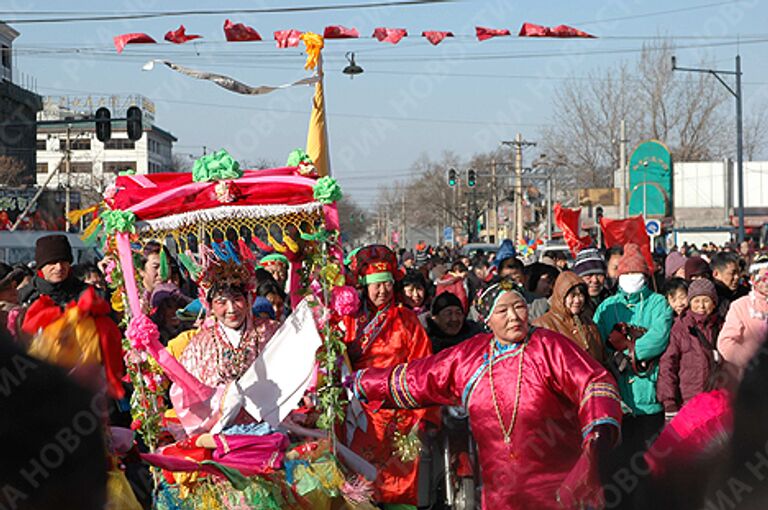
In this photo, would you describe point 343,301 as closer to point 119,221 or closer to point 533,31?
point 119,221

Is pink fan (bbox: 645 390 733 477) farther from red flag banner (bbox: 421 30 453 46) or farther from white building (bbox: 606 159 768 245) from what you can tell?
white building (bbox: 606 159 768 245)

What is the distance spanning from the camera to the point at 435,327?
9039mm

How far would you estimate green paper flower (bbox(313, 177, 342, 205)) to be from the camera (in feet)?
21.9

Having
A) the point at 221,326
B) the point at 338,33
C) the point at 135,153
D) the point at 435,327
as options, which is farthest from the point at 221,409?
the point at 135,153

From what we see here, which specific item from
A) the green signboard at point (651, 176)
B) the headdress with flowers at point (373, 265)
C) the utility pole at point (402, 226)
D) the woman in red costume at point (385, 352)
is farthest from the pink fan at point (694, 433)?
the utility pole at point (402, 226)

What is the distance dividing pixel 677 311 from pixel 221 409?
4.53 metres

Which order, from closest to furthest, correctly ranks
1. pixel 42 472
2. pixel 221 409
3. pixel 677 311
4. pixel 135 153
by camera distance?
pixel 42 472
pixel 221 409
pixel 677 311
pixel 135 153

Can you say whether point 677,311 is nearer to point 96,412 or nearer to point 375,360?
point 375,360

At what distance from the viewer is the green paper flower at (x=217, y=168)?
22.1 feet

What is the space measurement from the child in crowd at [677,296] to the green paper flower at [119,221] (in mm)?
4699


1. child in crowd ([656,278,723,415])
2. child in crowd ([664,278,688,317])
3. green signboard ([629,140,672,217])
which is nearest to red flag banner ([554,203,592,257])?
child in crowd ([664,278,688,317])

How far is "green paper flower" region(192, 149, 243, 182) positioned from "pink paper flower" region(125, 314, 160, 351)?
2.96 ft

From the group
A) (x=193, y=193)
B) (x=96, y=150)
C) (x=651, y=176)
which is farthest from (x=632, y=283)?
(x=96, y=150)

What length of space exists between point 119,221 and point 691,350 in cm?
432
